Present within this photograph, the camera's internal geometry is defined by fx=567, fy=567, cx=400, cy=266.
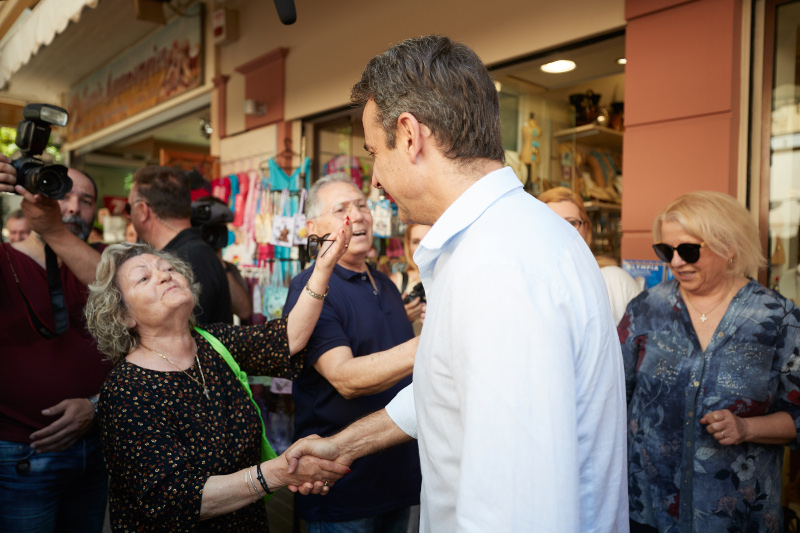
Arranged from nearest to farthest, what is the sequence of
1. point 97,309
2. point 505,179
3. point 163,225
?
point 505,179
point 97,309
point 163,225

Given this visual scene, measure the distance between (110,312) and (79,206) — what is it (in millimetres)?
1168

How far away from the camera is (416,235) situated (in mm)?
3990

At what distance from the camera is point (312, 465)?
166 cm

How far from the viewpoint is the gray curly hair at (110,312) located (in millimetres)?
1940

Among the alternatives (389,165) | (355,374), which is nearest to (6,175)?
(355,374)

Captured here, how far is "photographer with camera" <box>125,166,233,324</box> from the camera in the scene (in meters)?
2.81

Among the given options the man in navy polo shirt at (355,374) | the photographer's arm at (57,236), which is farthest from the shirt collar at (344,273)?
the photographer's arm at (57,236)


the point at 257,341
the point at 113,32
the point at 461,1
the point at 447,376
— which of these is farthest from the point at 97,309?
the point at 113,32

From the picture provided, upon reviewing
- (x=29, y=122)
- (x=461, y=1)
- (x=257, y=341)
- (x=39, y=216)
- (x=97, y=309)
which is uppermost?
(x=461, y=1)

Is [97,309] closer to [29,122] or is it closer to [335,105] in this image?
[29,122]

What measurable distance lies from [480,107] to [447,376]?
20.9 inches

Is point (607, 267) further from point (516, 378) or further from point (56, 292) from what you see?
point (56, 292)

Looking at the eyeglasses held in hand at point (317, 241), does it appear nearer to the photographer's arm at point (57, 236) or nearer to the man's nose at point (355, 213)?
the man's nose at point (355, 213)

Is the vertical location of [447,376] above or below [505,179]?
below
